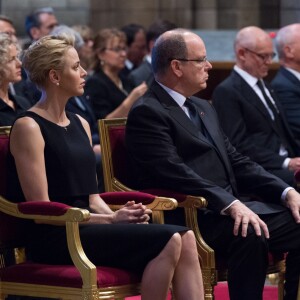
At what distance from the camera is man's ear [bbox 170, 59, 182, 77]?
6668 millimetres

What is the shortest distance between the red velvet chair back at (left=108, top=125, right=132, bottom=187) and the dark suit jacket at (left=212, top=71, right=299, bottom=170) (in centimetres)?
116

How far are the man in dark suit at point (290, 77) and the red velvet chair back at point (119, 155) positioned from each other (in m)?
1.87

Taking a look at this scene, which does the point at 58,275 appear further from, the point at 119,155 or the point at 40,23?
the point at 40,23

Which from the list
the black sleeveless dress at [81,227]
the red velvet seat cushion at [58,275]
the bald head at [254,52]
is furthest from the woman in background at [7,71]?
the bald head at [254,52]

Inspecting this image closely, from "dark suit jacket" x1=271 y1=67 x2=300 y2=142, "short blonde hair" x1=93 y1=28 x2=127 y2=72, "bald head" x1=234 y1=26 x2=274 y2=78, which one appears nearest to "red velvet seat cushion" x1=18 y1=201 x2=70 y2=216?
"bald head" x1=234 y1=26 x2=274 y2=78

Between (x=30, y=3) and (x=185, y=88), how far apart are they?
955 centimetres

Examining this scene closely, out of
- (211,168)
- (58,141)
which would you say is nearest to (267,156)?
(211,168)

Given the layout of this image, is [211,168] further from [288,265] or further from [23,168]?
[23,168]

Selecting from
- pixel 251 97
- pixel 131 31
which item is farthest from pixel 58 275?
pixel 131 31

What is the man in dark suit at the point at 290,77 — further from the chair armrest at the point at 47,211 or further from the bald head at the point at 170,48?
the chair armrest at the point at 47,211

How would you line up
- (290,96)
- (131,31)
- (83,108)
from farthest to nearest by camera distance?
(131,31)
(83,108)
(290,96)

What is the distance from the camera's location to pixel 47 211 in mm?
5688

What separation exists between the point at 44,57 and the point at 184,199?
1066 millimetres

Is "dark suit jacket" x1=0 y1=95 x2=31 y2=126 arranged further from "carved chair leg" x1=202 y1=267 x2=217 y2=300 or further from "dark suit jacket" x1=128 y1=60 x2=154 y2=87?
"dark suit jacket" x1=128 y1=60 x2=154 y2=87
